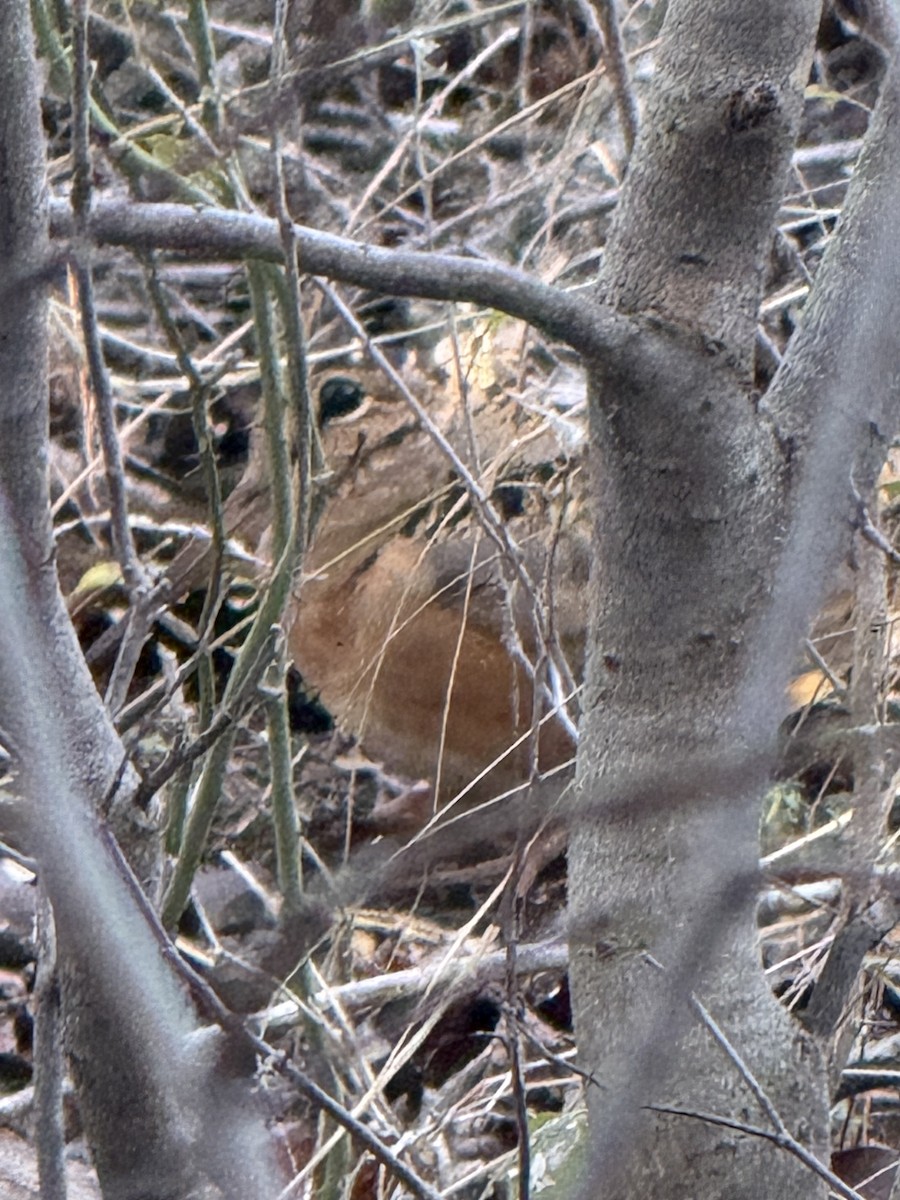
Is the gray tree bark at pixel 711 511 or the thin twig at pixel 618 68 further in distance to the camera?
the thin twig at pixel 618 68

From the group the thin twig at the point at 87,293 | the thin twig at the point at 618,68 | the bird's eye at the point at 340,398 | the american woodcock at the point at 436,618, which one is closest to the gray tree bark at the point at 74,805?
the thin twig at the point at 87,293

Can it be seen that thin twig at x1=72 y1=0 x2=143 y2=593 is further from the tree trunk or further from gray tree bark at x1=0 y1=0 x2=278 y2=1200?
the tree trunk

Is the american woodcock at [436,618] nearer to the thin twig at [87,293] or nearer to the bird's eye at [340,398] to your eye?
the bird's eye at [340,398]

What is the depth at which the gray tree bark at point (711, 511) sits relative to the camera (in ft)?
2.92

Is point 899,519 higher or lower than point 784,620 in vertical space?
lower

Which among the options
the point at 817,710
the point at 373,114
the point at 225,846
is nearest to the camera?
the point at 817,710

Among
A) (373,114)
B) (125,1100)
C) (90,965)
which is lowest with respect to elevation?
(125,1100)

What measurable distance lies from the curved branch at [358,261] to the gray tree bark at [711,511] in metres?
0.04

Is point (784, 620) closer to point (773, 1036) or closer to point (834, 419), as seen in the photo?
point (834, 419)

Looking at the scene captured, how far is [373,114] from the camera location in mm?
3076

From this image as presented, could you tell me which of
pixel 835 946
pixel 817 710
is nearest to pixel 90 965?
pixel 835 946

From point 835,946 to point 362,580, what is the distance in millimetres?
1394

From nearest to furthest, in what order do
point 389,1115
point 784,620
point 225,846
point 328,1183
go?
point 784,620
point 328,1183
point 389,1115
point 225,846

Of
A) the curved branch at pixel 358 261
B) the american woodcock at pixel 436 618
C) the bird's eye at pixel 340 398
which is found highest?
the curved branch at pixel 358 261
